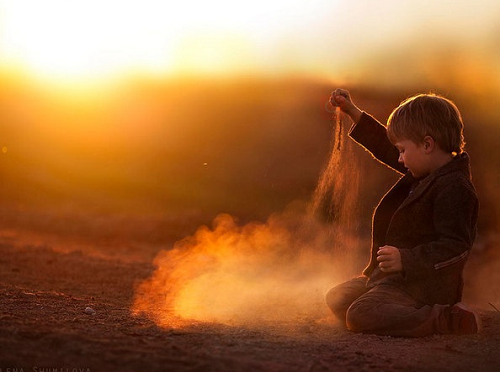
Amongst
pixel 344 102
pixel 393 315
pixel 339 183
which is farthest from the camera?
pixel 339 183

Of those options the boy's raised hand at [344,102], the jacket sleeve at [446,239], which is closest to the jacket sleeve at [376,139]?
the boy's raised hand at [344,102]

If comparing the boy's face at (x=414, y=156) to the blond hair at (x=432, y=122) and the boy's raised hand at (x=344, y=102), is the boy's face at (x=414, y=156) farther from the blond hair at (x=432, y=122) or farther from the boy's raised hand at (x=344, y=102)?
the boy's raised hand at (x=344, y=102)

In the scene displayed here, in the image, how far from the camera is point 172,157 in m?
13.6

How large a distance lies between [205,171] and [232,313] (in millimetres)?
8694

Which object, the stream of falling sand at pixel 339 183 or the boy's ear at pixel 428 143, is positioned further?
the stream of falling sand at pixel 339 183

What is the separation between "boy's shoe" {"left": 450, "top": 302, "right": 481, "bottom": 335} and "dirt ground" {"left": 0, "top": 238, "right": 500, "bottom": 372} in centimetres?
6

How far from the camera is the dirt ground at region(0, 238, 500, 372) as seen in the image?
9.14ft

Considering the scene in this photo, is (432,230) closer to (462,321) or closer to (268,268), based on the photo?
(462,321)

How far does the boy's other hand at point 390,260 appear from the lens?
3852mm

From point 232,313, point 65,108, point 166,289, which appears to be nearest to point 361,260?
point 166,289

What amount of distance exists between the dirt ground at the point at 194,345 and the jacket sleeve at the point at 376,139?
3.99ft

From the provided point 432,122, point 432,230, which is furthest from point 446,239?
point 432,122

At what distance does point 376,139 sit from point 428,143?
28.9 inches

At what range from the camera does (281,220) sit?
32.3 ft
